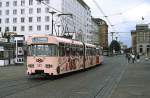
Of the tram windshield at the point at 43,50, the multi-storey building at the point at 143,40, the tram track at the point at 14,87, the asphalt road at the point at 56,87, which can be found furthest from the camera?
the multi-storey building at the point at 143,40

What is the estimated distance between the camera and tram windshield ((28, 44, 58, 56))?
24.3m

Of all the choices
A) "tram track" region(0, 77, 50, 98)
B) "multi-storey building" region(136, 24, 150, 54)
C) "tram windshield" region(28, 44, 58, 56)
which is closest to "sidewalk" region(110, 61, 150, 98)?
"tram track" region(0, 77, 50, 98)

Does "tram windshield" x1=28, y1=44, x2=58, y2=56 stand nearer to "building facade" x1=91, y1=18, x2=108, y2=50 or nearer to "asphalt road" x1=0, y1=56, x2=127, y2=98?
"asphalt road" x1=0, y1=56, x2=127, y2=98

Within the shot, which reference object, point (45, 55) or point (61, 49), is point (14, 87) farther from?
point (61, 49)

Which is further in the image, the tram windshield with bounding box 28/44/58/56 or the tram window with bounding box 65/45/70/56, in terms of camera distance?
the tram window with bounding box 65/45/70/56

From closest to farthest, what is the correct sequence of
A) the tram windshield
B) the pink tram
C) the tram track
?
the tram track
the pink tram
the tram windshield

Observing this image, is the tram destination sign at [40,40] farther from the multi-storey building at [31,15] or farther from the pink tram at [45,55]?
the multi-storey building at [31,15]

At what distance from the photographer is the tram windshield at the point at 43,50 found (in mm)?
24341

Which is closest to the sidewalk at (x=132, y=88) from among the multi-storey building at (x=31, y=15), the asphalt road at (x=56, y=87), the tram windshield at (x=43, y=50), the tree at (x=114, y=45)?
the asphalt road at (x=56, y=87)

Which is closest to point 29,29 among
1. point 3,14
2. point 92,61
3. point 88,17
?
point 3,14

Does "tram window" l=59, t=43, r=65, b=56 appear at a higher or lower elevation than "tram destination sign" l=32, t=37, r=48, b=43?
lower

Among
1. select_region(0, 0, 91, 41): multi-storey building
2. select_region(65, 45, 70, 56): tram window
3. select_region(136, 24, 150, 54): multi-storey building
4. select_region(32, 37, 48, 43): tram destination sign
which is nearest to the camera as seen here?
select_region(32, 37, 48, 43): tram destination sign

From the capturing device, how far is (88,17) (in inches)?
6093

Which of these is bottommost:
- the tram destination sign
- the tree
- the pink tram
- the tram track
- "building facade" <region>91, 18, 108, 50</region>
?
the tram track
